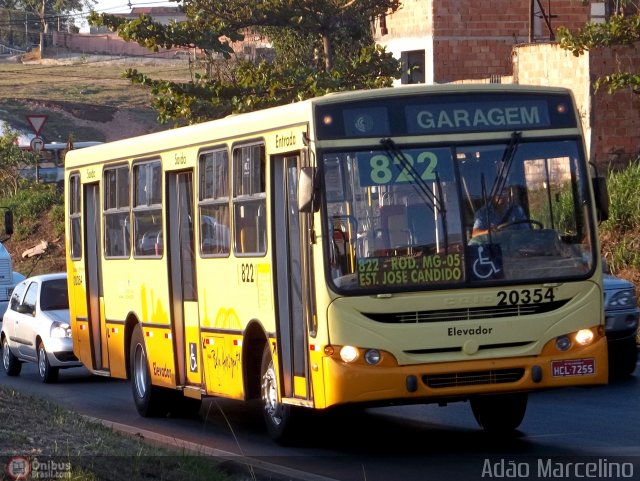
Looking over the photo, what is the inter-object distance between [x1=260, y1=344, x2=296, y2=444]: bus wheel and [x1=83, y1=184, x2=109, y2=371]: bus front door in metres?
4.84

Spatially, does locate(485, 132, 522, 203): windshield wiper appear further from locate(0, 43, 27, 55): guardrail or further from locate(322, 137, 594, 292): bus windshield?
locate(0, 43, 27, 55): guardrail

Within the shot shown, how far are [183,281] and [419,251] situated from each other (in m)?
3.86

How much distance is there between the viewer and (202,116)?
2966 cm

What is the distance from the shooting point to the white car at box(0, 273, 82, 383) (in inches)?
774

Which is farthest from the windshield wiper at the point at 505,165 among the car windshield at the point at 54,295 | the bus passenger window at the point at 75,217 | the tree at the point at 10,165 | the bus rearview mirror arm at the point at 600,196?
the tree at the point at 10,165

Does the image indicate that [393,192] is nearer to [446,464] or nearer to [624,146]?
[446,464]

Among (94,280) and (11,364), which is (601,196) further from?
(11,364)

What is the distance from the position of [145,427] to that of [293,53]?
30800mm

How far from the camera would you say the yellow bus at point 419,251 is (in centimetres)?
1038

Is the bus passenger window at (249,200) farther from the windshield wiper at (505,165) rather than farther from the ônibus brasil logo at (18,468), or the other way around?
the ônibus brasil logo at (18,468)

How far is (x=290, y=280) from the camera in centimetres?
1120

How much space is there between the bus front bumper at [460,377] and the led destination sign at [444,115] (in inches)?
68.8

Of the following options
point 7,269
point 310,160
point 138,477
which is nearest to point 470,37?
point 7,269

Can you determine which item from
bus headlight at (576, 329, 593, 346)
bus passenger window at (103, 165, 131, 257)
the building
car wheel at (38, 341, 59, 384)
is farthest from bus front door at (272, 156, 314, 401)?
the building
